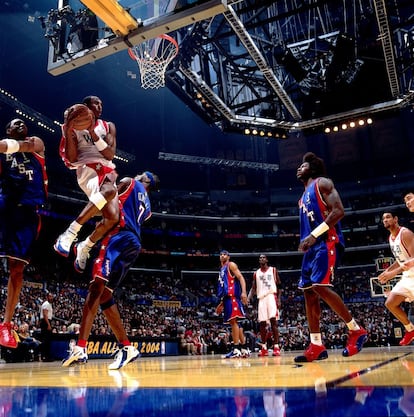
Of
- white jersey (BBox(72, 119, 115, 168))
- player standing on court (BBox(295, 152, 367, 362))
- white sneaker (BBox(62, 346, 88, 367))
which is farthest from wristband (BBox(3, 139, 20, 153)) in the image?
player standing on court (BBox(295, 152, 367, 362))

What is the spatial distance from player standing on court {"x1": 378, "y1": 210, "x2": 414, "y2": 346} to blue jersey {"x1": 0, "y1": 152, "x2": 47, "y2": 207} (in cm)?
402

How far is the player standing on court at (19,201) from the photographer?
411cm

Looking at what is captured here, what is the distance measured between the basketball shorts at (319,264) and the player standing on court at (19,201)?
8.71 feet

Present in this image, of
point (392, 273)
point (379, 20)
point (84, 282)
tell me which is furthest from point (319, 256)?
point (84, 282)

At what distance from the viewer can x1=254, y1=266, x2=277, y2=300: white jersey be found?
8680 mm

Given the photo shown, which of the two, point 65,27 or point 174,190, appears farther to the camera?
point 174,190

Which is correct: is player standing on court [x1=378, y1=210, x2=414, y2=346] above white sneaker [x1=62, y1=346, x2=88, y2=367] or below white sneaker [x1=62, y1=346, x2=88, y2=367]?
above

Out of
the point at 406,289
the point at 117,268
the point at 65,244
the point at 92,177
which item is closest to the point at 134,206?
the point at 92,177

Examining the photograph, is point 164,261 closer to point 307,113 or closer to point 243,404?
point 307,113

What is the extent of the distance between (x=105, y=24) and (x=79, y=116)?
294 cm

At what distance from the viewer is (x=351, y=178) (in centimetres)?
3772

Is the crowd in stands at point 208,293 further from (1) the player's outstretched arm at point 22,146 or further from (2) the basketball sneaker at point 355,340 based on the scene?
(2) the basketball sneaker at point 355,340

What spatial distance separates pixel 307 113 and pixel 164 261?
2359cm

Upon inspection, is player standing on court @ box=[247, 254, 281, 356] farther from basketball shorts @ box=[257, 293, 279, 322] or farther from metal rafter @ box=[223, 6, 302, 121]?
metal rafter @ box=[223, 6, 302, 121]
